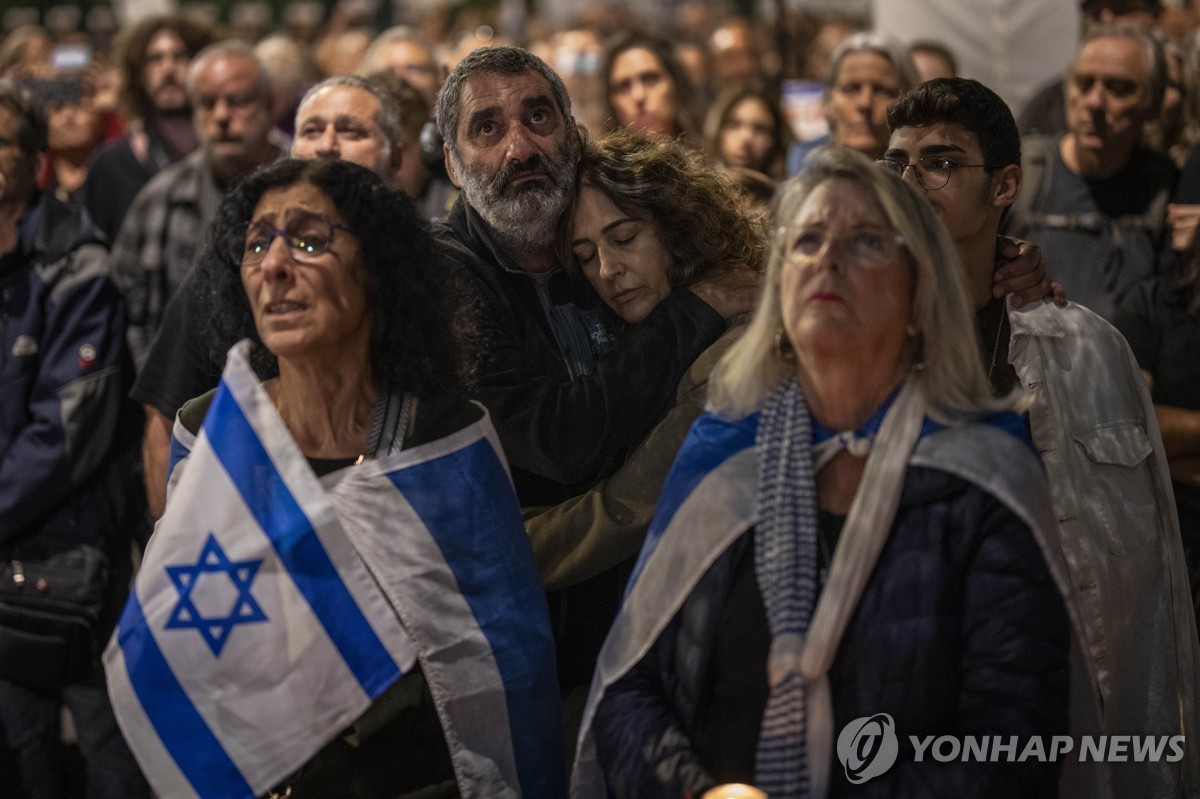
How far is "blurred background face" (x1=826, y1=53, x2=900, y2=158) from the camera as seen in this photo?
6.36 meters

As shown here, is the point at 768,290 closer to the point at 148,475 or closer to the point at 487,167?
the point at 487,167

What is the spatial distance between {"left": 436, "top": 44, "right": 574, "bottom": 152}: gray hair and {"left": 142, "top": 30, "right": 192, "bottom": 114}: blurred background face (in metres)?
3.70

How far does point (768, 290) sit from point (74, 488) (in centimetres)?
283

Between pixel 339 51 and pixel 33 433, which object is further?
pixel 339 51

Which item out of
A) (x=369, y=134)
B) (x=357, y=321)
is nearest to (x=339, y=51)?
(x=369, y=134)

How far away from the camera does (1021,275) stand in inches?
153

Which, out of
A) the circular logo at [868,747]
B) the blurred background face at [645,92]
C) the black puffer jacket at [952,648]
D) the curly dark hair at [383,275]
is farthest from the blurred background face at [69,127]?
the circular logo at [868,747]

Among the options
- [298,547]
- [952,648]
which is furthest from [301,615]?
[952,648]

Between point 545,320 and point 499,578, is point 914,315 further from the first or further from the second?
point 545,320

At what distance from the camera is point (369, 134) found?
5.32m

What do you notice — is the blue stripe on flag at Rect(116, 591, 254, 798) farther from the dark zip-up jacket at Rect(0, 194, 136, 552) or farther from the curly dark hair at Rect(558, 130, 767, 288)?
the dark zip-up jacket at Rect(0, 194, 136, 552)

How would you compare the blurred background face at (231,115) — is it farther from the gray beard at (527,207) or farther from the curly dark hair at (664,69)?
the gray beard at (527,207)

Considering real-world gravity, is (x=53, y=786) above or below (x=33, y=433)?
below

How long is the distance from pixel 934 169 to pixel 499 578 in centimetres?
147
